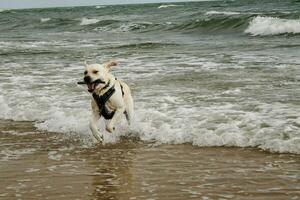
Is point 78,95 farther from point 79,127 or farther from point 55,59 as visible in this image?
point 55,59

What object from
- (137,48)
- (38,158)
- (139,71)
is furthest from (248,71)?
(137,48)

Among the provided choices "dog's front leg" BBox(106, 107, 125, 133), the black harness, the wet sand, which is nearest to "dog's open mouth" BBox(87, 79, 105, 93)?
the black harness

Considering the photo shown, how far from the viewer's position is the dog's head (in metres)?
6.18

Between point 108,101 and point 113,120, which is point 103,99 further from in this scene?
point 113,120

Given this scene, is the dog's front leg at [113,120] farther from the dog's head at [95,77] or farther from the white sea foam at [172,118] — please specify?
the dog's head at [95,77]

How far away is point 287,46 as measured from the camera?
15.8m

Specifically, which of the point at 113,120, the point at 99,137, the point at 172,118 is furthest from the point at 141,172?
the point at 172,118

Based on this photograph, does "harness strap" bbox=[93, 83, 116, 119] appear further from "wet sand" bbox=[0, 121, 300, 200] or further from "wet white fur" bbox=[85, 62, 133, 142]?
"wet sand" bbox=[0, 121, 300, 200]

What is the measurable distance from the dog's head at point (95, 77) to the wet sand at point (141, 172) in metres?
0.75

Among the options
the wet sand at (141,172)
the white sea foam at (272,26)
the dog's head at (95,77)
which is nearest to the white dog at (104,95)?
the dog's head at (95,77)

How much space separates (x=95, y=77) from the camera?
20.4ft

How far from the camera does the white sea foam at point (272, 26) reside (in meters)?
21.0

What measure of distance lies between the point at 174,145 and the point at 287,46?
34.6 ft

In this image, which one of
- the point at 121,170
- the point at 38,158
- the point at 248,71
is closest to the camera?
the point at 121,170
